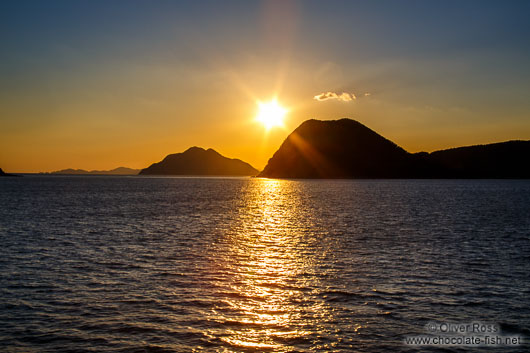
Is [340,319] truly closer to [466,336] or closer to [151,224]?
[466,336]

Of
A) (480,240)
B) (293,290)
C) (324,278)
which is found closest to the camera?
(293,290)

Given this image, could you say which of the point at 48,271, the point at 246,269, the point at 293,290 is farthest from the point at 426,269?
the point at 48,271

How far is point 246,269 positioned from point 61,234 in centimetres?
2425

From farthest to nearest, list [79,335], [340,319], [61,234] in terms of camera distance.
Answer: [61,234] < [340,319] < [79,335]

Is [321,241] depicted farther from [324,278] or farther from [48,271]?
[48,271]

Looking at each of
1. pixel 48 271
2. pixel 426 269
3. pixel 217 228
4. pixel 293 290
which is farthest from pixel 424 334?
pixel 217 228

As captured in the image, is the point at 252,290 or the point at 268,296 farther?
the point at 252,290

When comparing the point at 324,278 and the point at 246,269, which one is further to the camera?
the point at 246,269

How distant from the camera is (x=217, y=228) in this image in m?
46.1

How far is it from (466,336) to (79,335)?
14420mm

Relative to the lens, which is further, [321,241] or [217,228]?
[217,228]

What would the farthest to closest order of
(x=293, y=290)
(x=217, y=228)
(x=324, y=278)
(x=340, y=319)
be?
(x=217, y=228)
(x=324, y=278)
(x=293, y=290)
(x=340, y=319)

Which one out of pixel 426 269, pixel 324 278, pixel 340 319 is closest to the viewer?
pixel 340 319

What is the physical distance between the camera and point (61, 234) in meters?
38.9
